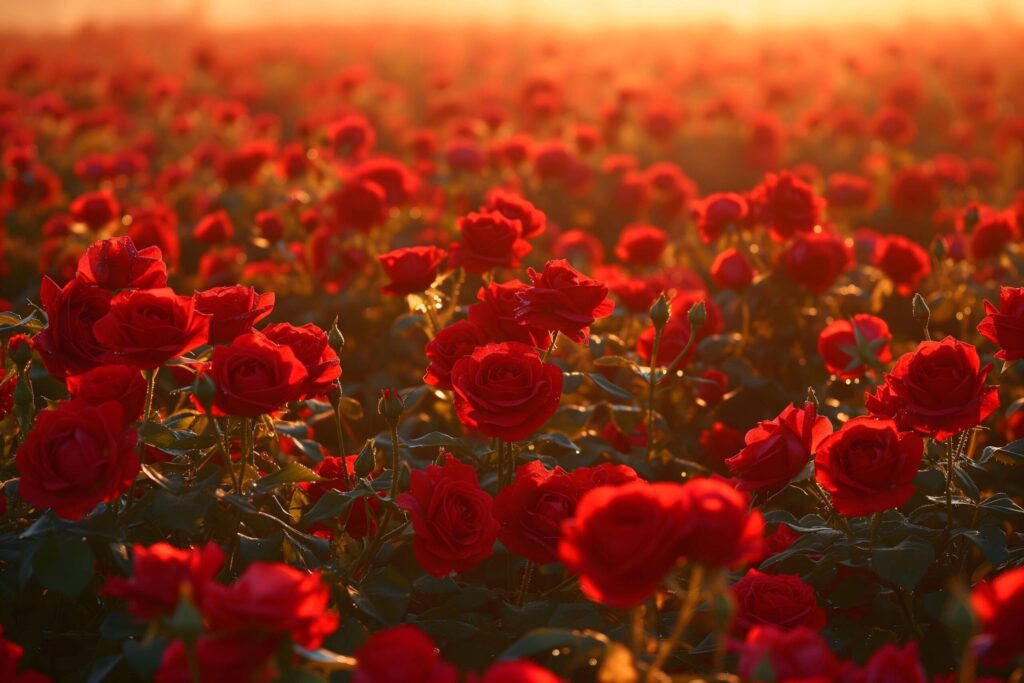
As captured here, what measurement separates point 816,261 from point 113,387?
2.07 metres

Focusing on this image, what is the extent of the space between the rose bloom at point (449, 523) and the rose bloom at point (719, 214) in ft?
5.91

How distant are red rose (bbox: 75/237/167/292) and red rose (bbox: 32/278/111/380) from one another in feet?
0.30

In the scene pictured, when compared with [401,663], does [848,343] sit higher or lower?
lower

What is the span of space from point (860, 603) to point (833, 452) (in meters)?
0.37

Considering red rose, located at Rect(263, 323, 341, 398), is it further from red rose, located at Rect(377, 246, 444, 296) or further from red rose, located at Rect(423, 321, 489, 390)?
red rose, located at Rect(377, 246, 444, 296)

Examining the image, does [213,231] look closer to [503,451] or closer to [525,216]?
[525,216]

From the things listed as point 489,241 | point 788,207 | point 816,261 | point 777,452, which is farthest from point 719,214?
point 777,452

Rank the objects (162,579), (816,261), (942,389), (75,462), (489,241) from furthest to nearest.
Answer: (816,261)
(489,241)
(942,389)
(75,462)
(162,579)

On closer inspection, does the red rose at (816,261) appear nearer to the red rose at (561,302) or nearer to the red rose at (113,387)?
the red rose at (561,302)

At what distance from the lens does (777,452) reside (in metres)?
1.63

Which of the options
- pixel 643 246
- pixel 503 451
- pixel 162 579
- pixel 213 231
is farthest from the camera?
pixel 213 231

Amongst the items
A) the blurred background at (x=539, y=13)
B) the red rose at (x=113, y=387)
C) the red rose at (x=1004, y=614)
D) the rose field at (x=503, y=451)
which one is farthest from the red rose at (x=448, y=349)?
the blurred background at (x=539, y=13)

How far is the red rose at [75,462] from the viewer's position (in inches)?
56.1

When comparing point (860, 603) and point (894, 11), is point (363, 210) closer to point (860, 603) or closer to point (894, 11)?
point (860, 603)
